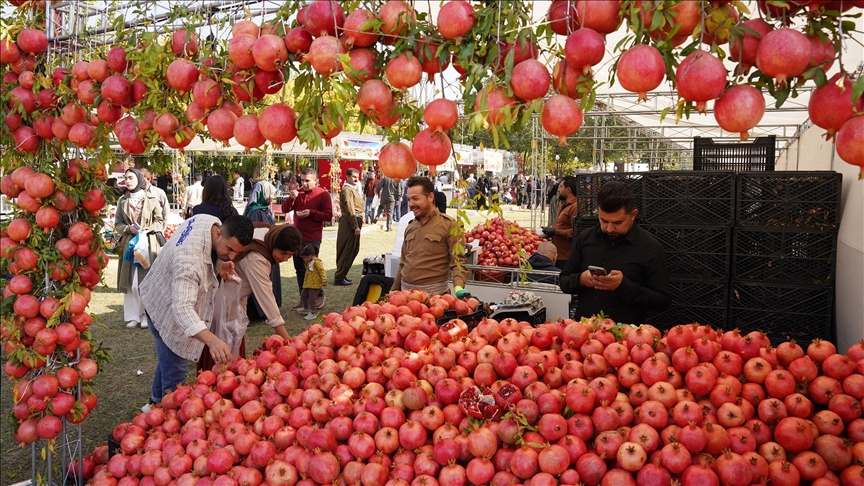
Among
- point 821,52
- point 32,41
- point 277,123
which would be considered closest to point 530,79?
point 821,52

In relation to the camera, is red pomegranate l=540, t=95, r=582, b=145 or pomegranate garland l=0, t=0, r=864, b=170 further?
red pomegranate l=540, t=95, r=582, b=145

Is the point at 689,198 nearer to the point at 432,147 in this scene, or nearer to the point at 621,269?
the point at 621,269

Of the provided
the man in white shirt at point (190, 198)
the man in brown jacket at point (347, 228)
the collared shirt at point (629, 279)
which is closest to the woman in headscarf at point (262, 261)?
the collared shirt at point (629, 279)

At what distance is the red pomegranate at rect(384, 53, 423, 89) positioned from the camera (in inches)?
60.3

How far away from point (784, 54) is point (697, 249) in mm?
4311

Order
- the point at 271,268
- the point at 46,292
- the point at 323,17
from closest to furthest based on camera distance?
1. the point at 323,17
2. the point at 46,292
3. the point at 271,268

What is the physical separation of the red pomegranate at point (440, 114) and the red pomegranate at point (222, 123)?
68 centimetres

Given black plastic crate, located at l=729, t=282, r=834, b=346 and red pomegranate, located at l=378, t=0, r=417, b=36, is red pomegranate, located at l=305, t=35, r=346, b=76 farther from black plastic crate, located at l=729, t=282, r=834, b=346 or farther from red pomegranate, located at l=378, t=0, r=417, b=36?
black plastic crate, located at l=729, t=282, r=834, b=346

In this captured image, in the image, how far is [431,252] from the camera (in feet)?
16.2

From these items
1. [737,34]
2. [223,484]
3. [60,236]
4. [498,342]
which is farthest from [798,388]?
[60,236]

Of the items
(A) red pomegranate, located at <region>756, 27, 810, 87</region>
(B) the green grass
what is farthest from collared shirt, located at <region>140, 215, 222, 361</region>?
(A) red pomegranate, located at <region>756, 27, 810, 87</region>

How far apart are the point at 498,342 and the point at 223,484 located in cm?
124

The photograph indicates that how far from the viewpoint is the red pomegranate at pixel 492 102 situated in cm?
136

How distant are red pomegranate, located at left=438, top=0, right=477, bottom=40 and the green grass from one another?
297cm
